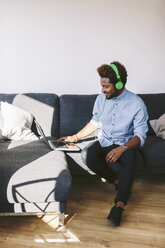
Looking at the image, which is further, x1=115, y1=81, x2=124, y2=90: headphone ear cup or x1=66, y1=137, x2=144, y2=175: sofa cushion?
x1=66, y1=137, x2=144, y2=175: sofa cushion

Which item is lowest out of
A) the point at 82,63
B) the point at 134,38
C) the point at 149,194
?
the point at 149,194

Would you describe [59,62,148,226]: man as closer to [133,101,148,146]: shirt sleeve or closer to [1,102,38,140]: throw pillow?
[133,101,148,146]: shirt sleeve

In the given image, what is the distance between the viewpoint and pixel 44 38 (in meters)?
2.89

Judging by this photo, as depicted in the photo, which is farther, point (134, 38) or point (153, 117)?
point (134, 38)

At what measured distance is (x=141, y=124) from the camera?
204 centimetres

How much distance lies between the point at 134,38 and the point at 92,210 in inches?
72.4

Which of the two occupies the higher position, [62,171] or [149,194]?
[62,171]

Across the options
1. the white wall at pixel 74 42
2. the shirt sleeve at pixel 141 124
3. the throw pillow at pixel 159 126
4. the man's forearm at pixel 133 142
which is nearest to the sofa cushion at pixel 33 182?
the man's forearm at pixel 133 142

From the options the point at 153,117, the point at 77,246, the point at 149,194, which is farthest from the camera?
the point at 153,117

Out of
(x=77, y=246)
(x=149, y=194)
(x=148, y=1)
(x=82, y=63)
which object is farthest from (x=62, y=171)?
(x=148, y=1)

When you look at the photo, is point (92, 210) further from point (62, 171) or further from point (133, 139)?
point (133, 139)

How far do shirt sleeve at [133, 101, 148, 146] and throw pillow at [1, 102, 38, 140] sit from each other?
2.95 feet

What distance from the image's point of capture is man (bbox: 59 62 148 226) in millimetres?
1994

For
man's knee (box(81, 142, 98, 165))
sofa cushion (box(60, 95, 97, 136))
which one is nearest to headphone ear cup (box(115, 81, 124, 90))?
man's knee (box(81, 142, 98, 165))
